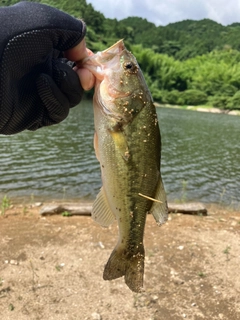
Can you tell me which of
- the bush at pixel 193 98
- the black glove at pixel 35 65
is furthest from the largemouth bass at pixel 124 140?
the bush at pixel 193 98

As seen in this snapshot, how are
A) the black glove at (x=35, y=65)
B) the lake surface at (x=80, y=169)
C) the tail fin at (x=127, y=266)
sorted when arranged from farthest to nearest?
the lake surface at (x=80, y=169) → the tail fin at (x=127, y=266) → the black glove at (x=35, y=65)

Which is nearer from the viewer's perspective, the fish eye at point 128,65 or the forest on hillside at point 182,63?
the fish eye at point 128,65

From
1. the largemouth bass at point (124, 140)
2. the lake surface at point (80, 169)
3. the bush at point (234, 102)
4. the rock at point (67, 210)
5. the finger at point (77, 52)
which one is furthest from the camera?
the bush at point (234, 102)

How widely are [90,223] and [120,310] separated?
118 inches

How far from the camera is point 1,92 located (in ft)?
7.06

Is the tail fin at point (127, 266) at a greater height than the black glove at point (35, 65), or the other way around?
the black glove at point (35, 65)

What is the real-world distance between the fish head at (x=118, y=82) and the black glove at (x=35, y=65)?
0.18m

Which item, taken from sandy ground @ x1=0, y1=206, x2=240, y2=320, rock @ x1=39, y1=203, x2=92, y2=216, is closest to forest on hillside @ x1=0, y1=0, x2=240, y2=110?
rock @ x1=39, y1=203, x2=92, y2=216

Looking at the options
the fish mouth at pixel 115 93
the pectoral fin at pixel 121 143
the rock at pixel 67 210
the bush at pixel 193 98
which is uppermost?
the fish mouth at pixel 115 93

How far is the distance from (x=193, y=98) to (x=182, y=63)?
1173 inches

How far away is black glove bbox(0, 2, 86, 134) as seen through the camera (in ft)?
6.82

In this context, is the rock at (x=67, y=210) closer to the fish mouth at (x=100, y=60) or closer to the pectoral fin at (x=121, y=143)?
the pectoral fin at (x=121, y=143)

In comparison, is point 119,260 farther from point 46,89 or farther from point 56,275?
point 56,275

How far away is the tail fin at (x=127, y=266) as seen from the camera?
2797 mm
